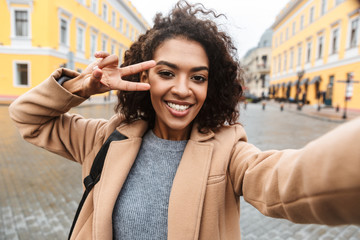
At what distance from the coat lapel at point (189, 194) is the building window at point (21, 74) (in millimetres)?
22297

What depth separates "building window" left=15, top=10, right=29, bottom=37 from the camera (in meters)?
19.4

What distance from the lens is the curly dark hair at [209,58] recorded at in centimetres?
158

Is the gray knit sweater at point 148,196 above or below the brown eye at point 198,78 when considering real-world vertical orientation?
below

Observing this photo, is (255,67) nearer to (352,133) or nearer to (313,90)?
(313,90)

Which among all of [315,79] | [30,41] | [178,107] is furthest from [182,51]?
[315,79]

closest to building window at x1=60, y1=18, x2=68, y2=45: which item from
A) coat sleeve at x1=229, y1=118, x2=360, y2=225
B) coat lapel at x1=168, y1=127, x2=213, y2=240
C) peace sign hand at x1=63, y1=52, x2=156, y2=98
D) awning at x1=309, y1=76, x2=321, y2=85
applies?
peace sign hand at x1=63, y1=52, x2=156, y2=98

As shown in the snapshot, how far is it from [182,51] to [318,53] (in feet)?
98.9

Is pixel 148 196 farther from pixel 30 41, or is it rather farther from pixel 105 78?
pixel 30 41

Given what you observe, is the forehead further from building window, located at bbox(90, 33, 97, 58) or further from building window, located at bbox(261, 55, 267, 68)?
building window, located at bbox(261, 55, 267, 68)

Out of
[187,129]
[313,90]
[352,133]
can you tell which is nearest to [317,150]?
[352,133]

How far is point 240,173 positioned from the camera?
1.26 metres

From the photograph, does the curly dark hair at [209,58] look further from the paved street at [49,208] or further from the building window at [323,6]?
the building window at [323,6]

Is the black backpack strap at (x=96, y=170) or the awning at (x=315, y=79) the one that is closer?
the black backpack strap at (x=96, y=170)

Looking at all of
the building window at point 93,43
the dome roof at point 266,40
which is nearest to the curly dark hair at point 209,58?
the building window at point 93,43
